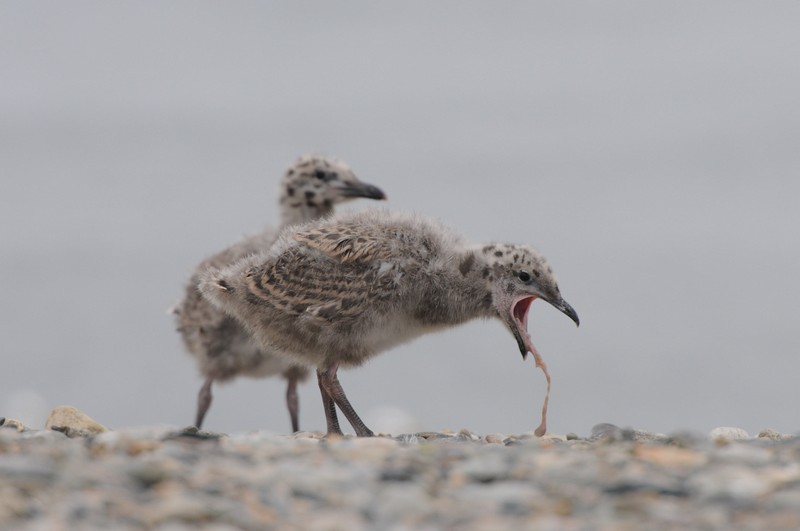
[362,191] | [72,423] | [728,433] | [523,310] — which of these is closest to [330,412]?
[523,310]

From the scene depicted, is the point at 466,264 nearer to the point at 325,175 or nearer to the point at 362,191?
the point at 362,191

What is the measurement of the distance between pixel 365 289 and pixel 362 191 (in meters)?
2.99

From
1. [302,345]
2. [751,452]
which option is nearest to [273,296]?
[302,345]

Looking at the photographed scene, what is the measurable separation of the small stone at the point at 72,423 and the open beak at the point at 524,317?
2382mm

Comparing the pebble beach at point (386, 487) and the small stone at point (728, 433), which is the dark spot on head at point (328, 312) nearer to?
the pebble beach at point (386, 487)

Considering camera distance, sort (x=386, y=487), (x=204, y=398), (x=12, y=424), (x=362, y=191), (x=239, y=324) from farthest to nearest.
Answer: (x=362, y=191), (x=204, y=398), (x=239, y=324), (x=12, y=424), (x=386, y=487)

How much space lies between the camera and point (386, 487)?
166 inches

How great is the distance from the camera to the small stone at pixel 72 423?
6324 mm

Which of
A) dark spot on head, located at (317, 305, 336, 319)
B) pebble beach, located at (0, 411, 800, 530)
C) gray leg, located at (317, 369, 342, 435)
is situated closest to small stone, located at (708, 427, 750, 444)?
pebble beach, located at (0, 411, 800, 530)

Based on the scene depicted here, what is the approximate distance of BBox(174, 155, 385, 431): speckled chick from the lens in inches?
354

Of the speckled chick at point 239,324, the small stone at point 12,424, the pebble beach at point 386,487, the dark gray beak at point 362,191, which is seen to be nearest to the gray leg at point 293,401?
the speckled chick at point 239,324

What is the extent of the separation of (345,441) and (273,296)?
5.39 ft

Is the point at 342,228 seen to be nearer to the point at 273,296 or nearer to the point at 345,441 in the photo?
the point at 273,296

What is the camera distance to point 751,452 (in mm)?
4816
